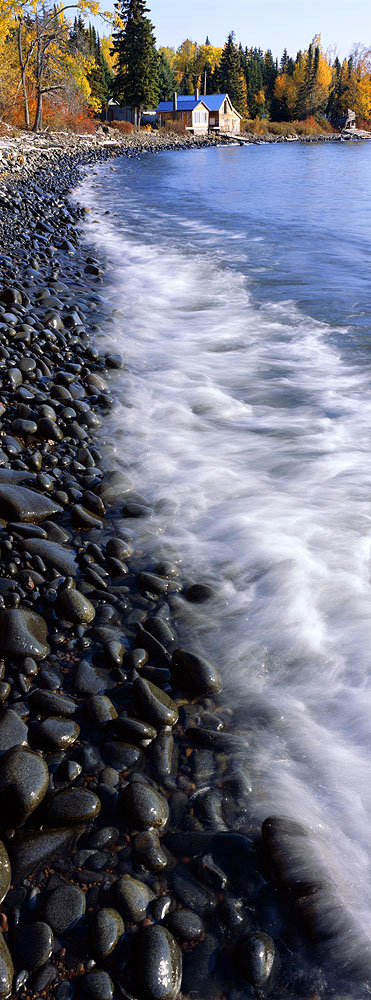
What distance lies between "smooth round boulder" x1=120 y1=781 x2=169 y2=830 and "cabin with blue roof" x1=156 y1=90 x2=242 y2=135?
3107 inches

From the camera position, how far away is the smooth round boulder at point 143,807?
186cm

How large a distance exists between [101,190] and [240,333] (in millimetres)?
18016

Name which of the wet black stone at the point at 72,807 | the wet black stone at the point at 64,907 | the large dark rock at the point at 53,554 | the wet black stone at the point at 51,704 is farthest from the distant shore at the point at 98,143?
the wet black stone at the point at 64,907

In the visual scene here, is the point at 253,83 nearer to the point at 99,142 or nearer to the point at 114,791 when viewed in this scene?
the point at 99,142

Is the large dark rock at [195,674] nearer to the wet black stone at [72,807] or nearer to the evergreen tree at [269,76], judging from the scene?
the wet black stone at [72,807]

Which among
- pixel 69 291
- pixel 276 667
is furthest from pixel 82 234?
pixel 276 667

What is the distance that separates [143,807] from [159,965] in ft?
1.43

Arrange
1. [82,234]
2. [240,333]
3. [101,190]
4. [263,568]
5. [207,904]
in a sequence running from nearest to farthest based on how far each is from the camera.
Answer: [207,904], [263,568], [240,333], [82,234], [101,190]

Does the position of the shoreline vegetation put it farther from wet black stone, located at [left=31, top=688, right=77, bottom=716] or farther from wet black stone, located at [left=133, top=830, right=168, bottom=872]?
wet black stone, located at [left=133, top=830, right=168, bottom=872]

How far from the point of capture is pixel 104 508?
141 inches

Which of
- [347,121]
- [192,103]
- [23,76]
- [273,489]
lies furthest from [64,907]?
[347,121]

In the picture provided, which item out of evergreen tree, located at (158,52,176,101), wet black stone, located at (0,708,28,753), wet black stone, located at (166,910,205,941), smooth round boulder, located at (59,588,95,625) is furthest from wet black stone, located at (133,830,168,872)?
evergreen tree, located at (158,52,176,101)

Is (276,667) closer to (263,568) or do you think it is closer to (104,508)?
(263,568)

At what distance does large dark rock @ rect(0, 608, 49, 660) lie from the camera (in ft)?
7.73
